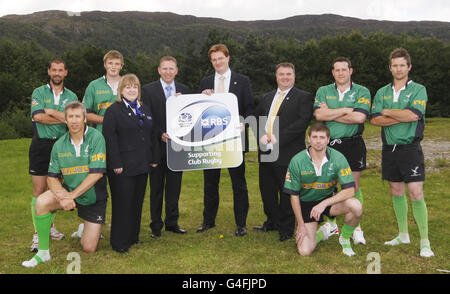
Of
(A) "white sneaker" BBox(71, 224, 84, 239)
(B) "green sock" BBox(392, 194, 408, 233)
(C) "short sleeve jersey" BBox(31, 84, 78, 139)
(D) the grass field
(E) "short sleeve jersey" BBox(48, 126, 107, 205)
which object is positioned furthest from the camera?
(A) "white sneaker" BBox(71, 224, 84, 239)

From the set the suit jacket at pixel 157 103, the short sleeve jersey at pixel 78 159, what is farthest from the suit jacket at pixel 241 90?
the short sleeve jersey at pixel 78 159

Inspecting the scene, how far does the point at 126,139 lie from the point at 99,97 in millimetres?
954

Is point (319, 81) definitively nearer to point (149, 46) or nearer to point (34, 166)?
point (34, 166)

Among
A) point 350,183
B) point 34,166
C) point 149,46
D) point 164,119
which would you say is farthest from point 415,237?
point 149,46

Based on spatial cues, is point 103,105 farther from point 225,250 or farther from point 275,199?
point 275,199

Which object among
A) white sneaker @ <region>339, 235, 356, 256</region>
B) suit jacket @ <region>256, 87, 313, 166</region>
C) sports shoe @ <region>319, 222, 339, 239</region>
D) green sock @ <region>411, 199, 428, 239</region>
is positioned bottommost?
sports shoe @ <region>319, 222, 339, 239</region>

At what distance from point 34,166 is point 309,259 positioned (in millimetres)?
3989

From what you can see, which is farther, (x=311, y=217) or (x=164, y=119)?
(x=164, y=119)

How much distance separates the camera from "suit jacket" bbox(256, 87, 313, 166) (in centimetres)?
630

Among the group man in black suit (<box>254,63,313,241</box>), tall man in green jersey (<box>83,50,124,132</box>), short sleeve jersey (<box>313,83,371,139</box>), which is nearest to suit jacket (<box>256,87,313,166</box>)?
man in black suit (<box>254,63,313,241</box>)

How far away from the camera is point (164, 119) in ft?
21.4

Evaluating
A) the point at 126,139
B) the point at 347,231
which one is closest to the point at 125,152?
the point at 126,139

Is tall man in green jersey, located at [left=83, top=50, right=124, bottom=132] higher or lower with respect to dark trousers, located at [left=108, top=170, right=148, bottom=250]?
higher

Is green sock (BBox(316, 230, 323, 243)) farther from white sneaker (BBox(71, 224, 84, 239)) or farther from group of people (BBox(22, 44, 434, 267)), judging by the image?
white sneaker (BBox(71, 224, 84, 239))
